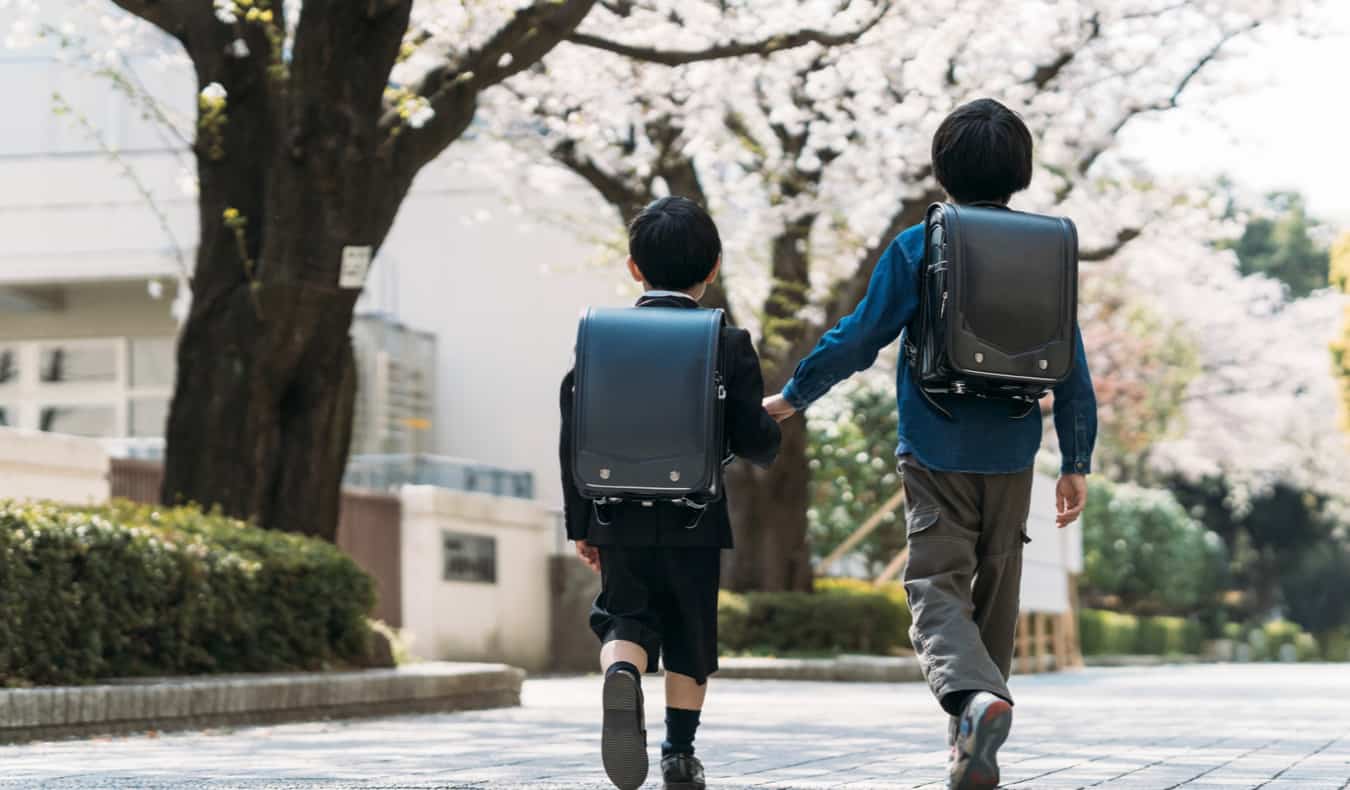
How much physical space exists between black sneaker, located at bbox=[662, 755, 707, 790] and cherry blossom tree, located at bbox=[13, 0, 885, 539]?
6656mm

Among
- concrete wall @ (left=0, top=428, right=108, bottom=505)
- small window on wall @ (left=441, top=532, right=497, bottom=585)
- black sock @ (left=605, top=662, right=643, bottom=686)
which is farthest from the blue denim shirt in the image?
small window on wall @ (left=441, top=532, right=497, bottom=585)

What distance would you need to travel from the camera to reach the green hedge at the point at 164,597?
8.62 metres

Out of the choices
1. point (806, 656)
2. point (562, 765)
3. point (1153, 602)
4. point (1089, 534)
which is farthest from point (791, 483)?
point (1153, 602)

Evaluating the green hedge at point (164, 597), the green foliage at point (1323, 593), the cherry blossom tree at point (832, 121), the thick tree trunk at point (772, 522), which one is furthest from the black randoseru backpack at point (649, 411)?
the green foliage at point (1323, 593)

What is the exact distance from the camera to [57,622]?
28.8 feet

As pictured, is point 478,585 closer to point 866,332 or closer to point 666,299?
point 666,299

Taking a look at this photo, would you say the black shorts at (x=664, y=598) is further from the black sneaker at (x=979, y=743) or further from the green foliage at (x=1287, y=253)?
the green foliage at (x=1287, y=253)

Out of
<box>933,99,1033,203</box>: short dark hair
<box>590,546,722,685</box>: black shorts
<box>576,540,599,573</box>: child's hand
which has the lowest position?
<box>590,546,722,685</box>: black shorts

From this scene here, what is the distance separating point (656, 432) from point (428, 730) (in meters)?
4.74

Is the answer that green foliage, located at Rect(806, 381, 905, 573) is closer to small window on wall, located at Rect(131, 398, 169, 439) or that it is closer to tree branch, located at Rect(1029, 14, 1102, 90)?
tree branch, located at Rect(1029, 14, 1102, 90)

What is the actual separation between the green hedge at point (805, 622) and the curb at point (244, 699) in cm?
605

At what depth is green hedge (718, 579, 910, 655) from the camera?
18.4m

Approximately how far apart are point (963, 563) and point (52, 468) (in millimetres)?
10152

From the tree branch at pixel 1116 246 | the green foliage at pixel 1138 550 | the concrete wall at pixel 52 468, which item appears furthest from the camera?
the green foliage at pixel 1138 550
